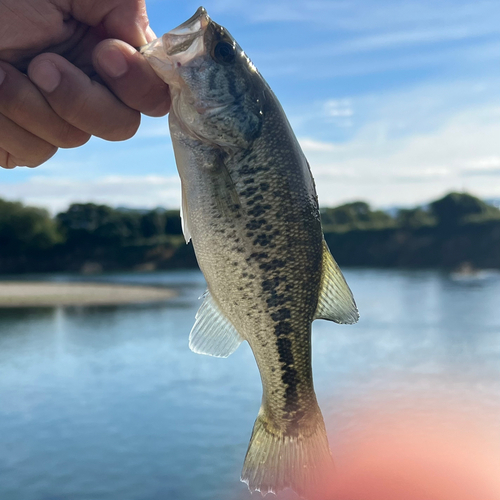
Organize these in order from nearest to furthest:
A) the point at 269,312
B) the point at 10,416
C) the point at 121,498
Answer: the point at 269,312 < the point at 121,498 < the point at 10,416

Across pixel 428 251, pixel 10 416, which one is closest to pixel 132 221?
pixel 428 251

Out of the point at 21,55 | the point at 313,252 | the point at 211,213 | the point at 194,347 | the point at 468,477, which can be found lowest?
the point at 468,477

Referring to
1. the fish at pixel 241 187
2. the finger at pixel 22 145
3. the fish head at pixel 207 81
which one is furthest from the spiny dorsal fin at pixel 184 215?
the finger at pixel 22 145

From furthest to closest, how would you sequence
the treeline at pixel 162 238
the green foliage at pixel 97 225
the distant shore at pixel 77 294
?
the green foliage at pixel 97 225, the treeline at pixel 162 238, the distant shore at pixel 77 294

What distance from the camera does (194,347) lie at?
2768 mm

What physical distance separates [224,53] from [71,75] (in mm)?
777

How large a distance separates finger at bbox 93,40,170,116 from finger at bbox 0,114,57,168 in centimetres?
55

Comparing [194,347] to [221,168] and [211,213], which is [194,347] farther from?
[221,168]

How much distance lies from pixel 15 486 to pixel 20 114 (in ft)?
51.1

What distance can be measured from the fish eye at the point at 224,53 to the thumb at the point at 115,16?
639mm

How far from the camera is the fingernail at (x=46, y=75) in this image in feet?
8.77

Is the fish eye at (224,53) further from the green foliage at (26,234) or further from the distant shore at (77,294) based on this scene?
the green foliage at (26,234)

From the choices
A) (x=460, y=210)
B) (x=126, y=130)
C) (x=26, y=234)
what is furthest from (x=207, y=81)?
(x=26, y=234)

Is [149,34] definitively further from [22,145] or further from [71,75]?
[22,145]
